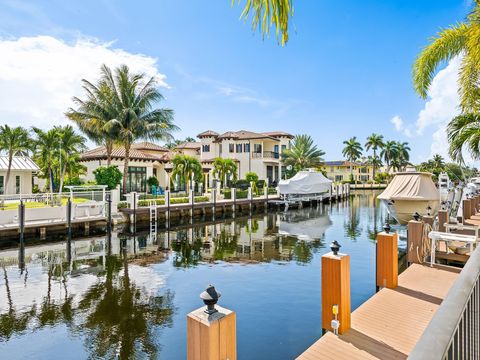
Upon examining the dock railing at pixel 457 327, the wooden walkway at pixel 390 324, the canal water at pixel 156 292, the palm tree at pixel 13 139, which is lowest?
the canal water at pixel 156 292

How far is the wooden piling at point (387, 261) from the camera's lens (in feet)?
23.9

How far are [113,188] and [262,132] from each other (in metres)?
29.4

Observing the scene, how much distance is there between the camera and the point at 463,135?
511 inches

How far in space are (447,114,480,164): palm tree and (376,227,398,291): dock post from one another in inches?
320

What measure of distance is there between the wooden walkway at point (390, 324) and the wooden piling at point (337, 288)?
10.8 inches

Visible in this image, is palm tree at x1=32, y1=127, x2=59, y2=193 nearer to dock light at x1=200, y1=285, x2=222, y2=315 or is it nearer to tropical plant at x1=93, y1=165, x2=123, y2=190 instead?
tropical plant at x1=93, y1=165, x2=123, y2=190

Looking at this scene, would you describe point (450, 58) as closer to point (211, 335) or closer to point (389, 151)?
point (211, 335)

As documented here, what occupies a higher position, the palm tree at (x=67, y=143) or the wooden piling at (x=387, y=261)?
the palm tree at (x=67, y=143)

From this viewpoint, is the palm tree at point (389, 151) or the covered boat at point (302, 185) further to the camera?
the palm tree at point (389, 151)

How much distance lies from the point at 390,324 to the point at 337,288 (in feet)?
3.77

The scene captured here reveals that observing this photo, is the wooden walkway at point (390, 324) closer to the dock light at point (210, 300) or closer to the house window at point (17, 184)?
the dock light at point (210, 300)

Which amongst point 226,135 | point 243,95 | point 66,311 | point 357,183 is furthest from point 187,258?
point 357,183

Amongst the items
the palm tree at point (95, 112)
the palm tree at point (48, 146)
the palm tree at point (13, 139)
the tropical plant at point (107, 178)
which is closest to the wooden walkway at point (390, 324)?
the tropical plant at point (107, 178)

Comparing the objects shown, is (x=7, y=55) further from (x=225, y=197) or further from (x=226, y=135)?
(x=226, y=135)
